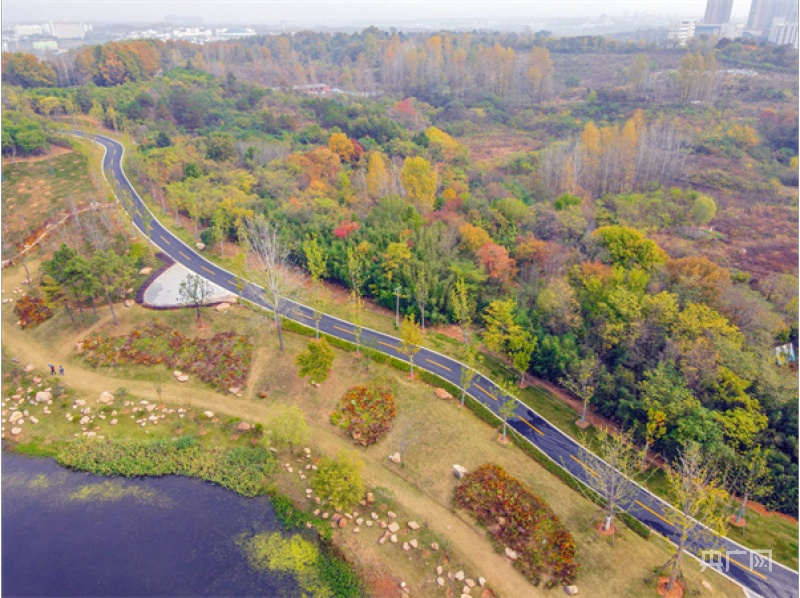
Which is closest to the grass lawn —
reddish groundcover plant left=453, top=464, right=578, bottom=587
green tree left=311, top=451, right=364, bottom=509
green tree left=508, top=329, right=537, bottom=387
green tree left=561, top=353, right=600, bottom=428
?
reddish groundcover plant left=453, top=464, right=578, bottom=587

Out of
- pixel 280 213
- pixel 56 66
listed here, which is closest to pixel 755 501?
pixel 280 213

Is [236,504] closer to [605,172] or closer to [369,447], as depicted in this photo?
[369,447]

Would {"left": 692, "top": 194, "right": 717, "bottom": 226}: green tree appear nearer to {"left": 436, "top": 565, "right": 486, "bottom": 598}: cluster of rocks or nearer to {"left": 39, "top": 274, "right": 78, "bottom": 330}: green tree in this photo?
{"left": 436, "top": 565, "right": 486, "bottom": 598}: cluster of rocks

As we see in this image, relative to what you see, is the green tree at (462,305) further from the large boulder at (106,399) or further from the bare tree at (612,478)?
the large boulder at (106,399)

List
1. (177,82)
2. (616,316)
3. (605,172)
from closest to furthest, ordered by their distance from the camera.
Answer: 1. (616,316)
2. (605,172)
3. (177,82)

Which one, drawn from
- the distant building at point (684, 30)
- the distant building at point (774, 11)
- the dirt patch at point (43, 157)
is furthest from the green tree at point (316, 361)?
the distant building at point (774, 11)

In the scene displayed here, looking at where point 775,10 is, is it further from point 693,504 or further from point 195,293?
point 195,293
